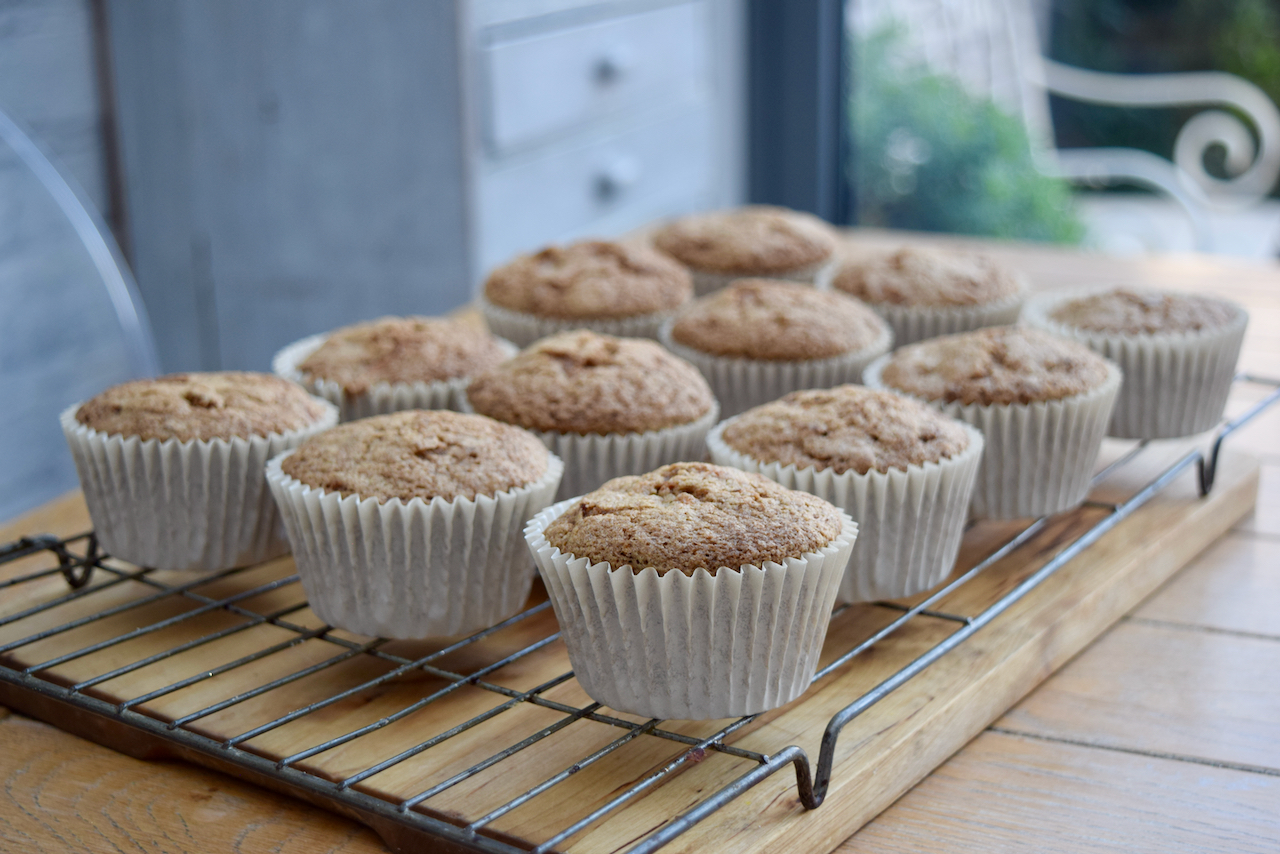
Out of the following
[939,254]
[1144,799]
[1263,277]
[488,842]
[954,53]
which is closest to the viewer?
[488,842]

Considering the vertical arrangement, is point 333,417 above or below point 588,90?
below

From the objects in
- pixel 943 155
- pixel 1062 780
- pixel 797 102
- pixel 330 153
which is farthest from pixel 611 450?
pixel 943 155

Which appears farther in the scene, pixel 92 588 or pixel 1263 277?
pixel 1263 277

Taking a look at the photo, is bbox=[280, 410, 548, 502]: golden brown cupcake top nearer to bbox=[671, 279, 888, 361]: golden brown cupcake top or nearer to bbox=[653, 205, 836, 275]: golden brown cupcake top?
bbox=[671, 279, 888, 361]: golden brown cupcake top

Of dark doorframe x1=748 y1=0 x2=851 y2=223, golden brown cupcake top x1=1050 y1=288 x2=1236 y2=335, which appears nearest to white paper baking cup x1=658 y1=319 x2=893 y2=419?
golden brown cupcake top x1=1050 y1=288 x2=1236 y2=335

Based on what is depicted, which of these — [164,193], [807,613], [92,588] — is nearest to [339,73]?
[164,193]

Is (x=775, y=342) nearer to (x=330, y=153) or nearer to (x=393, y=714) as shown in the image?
(x=393, y=714)

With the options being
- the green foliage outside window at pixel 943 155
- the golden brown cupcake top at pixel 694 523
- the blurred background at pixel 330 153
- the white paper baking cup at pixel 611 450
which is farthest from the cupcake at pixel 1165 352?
the green foliage outside window at pixel 943 155

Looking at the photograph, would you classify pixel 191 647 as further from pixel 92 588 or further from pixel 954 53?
pixel 954 53
